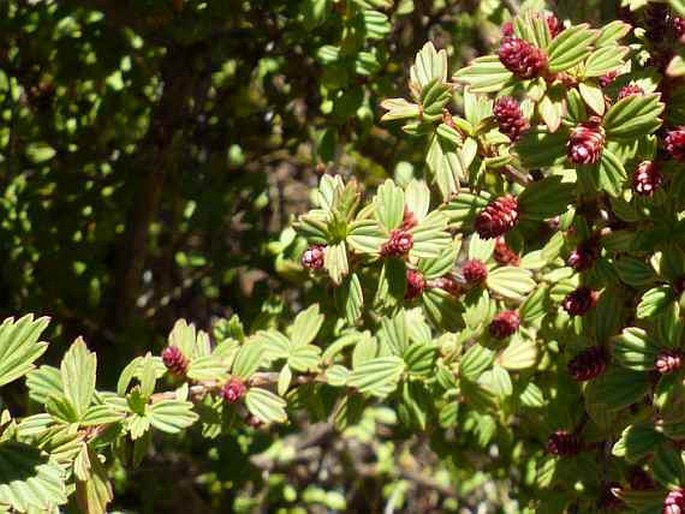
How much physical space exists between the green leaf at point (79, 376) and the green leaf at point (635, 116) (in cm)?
63

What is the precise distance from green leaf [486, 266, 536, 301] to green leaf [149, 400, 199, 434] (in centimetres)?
42

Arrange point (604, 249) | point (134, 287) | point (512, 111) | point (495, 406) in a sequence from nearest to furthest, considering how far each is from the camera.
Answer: point (512, 111)
point (604, 249)
point (495, 406)
point (134, 287)

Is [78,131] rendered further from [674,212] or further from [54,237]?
[674,212]

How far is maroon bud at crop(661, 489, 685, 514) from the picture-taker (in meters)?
1.30

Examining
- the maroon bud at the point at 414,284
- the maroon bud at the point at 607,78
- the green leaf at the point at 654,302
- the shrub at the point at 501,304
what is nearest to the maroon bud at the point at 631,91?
the shrub at the point at 501,304

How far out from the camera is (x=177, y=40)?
212cm

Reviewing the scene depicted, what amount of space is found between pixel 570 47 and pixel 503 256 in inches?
18.7

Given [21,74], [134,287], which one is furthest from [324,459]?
[21,74]

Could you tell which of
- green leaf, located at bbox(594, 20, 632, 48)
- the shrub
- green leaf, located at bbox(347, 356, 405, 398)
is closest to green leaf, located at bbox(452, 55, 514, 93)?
the shrub

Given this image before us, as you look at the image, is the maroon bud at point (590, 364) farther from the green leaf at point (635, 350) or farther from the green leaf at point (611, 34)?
the green leaf at point (611, 34)

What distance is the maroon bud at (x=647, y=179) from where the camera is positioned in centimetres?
136

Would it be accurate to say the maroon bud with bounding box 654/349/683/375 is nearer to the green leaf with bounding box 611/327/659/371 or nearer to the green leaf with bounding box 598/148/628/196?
the green leaf with bounding box 611/327/659/371

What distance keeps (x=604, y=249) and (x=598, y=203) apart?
57mm

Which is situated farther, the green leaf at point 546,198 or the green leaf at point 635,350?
the green leaf at point 546,198
